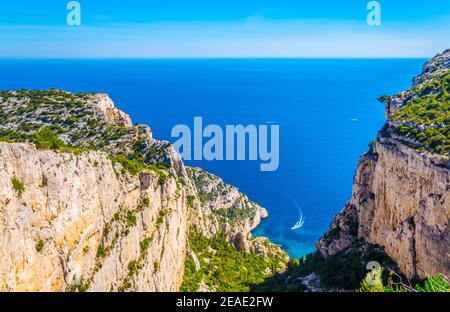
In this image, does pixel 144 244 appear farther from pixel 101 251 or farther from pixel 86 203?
pixel 86 203

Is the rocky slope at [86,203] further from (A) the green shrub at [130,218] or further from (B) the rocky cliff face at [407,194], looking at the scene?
(B) the rocky cliff face at [407,194]

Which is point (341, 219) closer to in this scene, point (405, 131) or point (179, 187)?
point (405, 131)

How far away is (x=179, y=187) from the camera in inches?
1592

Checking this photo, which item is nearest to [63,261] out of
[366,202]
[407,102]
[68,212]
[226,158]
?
[68,212]

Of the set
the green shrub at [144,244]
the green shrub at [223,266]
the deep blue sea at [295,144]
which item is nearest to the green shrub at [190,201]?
the green shrub at [223,266]

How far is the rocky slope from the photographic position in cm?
2025

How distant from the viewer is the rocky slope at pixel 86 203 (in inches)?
797

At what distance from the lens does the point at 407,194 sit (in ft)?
96.5

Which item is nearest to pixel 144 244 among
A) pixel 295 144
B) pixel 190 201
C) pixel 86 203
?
pixel 86 203

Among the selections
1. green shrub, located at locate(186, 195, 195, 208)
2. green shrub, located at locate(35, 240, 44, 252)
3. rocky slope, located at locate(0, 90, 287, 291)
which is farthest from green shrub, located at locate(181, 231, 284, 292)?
green shrub, located at locate(35, 240, 44, 252)

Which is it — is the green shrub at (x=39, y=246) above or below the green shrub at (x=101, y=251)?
above

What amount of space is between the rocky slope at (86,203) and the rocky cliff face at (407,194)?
15526mm

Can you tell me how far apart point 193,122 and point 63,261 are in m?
127

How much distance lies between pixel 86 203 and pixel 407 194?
67.2 ft
